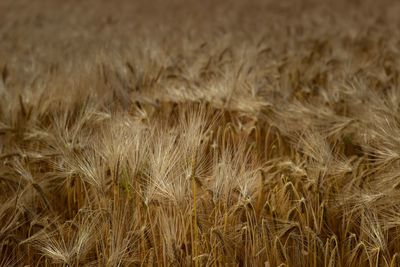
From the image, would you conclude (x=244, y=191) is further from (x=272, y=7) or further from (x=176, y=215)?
(x=272, y=7)

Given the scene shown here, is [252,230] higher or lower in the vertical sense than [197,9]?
higher

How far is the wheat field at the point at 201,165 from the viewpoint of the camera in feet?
4.98

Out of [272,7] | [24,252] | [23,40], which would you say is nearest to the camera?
[24,252]

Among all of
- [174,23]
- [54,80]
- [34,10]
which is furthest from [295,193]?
[34,10]

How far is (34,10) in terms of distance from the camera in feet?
32.6

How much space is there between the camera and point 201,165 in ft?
5.82

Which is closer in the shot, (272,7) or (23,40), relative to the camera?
(23,40)

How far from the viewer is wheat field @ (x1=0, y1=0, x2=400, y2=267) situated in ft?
4.98

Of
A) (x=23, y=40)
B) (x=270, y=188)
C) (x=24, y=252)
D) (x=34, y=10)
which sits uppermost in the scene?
(x=270, y=188)

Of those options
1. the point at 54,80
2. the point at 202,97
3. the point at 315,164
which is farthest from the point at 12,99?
the point at 315,164

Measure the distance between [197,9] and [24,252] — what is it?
29.5ft

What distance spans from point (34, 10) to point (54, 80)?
25.3 feet

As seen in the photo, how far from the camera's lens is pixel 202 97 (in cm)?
246

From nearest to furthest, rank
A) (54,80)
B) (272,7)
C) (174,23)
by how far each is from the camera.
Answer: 1. (54,80)
2. (174,23)
3. (272,7)
